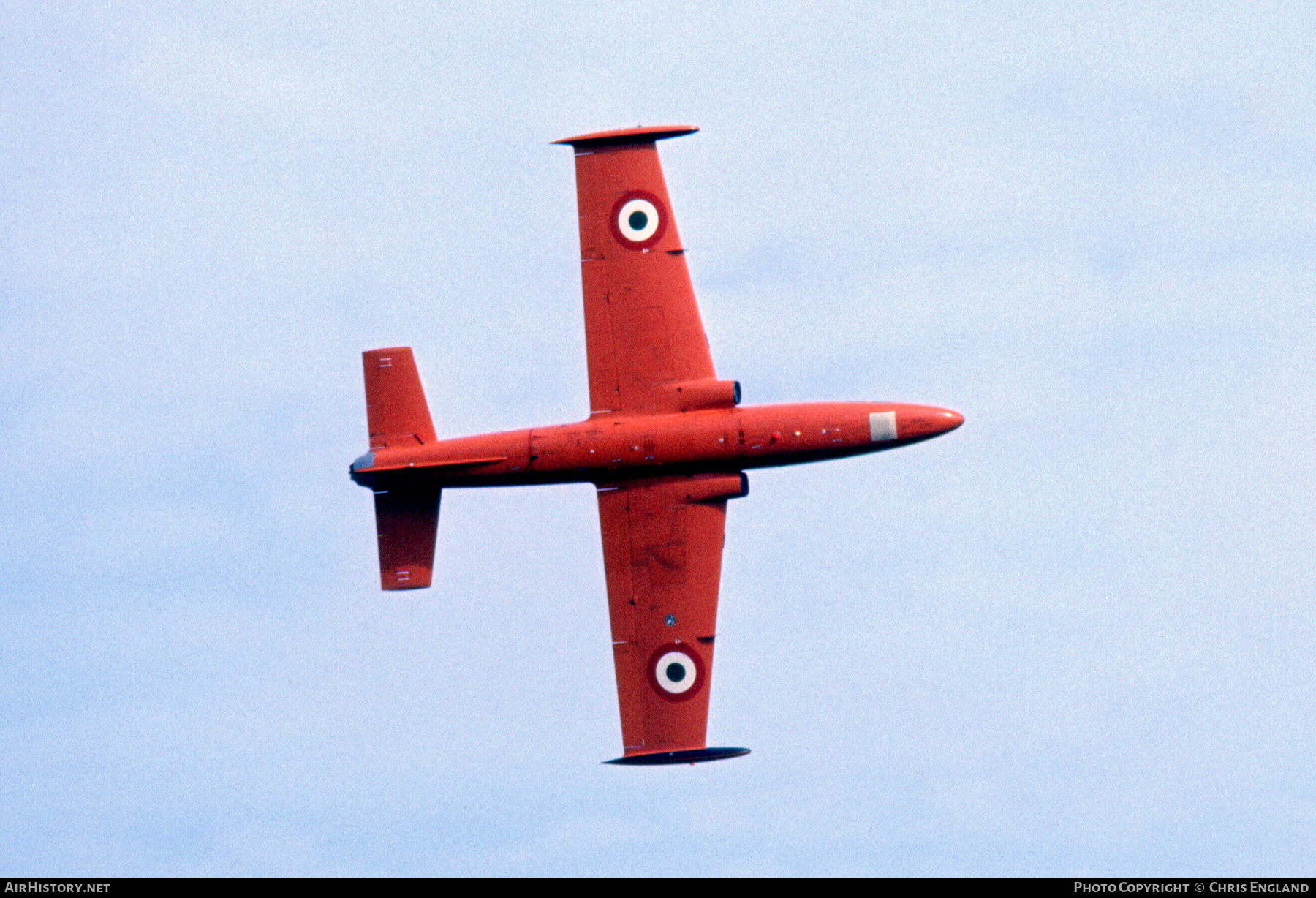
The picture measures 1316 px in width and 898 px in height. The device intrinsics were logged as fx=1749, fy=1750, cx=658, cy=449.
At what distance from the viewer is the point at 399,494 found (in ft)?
166

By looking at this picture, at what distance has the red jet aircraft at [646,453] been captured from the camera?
4994cm

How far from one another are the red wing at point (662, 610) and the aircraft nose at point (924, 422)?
561cm

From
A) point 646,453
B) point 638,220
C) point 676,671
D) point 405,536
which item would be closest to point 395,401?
point 405,536

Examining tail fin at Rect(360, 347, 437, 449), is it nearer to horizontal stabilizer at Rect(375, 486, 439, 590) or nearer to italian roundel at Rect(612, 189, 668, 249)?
A: horizontal stabilizer at Rect(375, 486, 439, 590)

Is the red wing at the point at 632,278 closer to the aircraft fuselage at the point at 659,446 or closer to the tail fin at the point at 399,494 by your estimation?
the aircraft fuselage at the point at 659,446

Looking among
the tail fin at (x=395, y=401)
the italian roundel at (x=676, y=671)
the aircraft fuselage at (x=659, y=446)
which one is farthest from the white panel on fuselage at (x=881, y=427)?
the tail fin at (x=395, y=401)

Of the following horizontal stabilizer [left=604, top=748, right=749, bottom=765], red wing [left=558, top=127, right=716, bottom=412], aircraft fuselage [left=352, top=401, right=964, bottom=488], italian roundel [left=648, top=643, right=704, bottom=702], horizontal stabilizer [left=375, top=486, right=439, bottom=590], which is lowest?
horizontal stabilizer [left=604, top=748, right=749, bottom=765]

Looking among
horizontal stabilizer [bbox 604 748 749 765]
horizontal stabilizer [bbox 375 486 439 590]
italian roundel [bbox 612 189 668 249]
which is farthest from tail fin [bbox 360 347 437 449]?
horizontal stabilizer [bbox 604 748 749 765]

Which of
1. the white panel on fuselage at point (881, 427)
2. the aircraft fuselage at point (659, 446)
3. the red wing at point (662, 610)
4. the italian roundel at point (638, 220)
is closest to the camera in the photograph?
the aircraft fuselage at point (659, 446)

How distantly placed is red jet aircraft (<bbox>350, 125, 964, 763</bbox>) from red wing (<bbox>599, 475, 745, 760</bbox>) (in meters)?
0.04

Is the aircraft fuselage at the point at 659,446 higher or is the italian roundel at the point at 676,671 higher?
the aircraft fuselage at the point at 659,446

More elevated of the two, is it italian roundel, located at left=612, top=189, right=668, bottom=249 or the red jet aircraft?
italian roundel, located at left=612, top=189, right=668, bottom=249

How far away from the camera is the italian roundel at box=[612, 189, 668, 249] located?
51781mm
